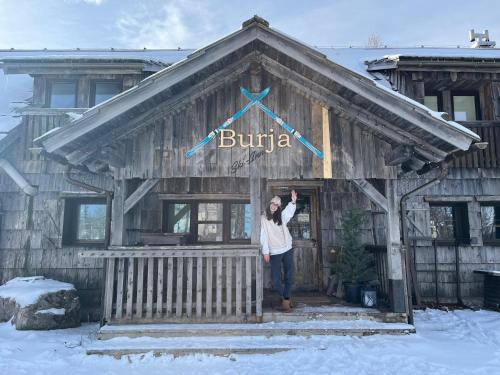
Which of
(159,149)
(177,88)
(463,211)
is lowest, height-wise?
(463,211)

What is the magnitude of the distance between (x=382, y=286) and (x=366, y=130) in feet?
11.0

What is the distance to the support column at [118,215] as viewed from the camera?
5.50 metres

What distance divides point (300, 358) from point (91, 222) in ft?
19.1

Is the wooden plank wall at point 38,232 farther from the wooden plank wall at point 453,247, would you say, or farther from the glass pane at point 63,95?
the wooden plank wall at point 453,247

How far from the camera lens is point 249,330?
512cm

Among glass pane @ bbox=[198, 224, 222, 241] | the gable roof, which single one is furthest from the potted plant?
glass pane @ bbox=[198, 224, 222, 241]

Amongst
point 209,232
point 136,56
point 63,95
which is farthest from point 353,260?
point 136,56

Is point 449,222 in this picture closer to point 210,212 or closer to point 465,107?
point 465,107

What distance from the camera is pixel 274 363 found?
4.38 metres

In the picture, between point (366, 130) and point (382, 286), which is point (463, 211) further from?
point (366, 130)

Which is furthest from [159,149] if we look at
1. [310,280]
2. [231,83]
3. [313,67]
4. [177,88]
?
[310,280]

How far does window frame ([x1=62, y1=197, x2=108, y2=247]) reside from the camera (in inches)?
296

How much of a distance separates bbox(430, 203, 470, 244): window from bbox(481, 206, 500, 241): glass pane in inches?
20.5

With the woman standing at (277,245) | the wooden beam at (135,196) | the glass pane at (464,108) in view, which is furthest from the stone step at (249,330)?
the glass pane at (464,108)
